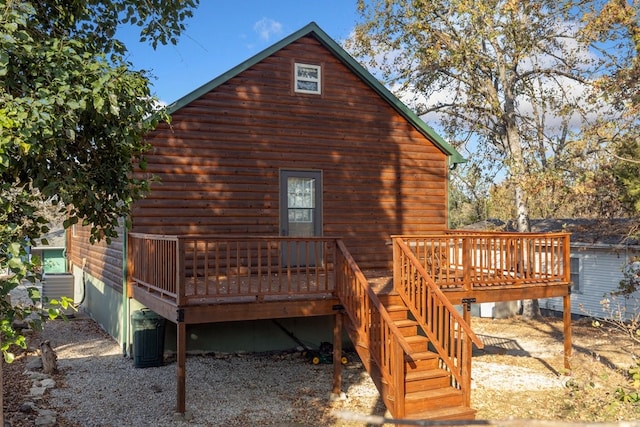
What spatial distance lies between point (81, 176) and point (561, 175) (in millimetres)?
16226

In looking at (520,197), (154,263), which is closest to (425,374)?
A: (154,263)

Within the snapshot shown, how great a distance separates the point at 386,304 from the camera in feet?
29.3

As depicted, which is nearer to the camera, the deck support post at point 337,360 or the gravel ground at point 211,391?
the gravel ground at point 211,391

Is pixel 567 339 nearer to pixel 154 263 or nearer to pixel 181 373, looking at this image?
pixel 181 373

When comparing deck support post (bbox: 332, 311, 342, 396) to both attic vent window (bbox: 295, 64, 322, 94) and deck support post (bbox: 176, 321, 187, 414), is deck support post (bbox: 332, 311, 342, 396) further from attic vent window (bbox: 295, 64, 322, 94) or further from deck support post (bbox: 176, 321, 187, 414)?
attic vent window (bbox: 295, 64, 322, 94)

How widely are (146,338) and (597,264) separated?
14847 mm

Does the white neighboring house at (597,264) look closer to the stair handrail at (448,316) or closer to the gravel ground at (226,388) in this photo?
the gravel ground at (226,388)

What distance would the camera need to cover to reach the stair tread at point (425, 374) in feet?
24.2

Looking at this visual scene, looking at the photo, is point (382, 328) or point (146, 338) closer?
point (382, 328)

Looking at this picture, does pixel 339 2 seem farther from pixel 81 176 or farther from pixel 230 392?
pixel 81 176

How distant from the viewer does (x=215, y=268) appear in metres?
9.00

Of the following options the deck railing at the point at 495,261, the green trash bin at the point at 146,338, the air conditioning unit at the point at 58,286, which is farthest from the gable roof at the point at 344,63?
the air conditioning unit at the point at 58,286

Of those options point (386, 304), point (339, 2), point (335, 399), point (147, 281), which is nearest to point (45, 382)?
point (147, 281)

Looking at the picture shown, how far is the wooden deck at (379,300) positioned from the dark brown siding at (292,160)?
1.20 metres
